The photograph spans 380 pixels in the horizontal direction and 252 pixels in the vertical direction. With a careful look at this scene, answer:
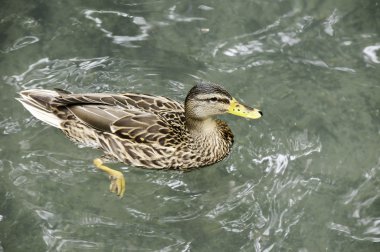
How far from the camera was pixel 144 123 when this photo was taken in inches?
220

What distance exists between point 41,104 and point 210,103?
1558 millimetres

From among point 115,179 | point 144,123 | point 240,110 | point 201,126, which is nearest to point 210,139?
point 201,126

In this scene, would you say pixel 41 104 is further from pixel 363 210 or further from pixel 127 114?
pixel 363 210

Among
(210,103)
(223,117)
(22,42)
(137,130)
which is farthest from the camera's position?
(22,42)

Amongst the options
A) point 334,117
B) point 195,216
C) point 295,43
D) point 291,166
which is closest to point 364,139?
point 334,117

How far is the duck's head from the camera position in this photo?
5.41m

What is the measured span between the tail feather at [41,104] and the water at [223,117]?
28cm

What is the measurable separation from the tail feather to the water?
0.28 metres

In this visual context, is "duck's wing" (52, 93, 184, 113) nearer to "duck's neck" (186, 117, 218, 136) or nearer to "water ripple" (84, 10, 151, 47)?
"duck's neck" (186, 117, 218, 136)

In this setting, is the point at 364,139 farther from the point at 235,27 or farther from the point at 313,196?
the point at 235,27

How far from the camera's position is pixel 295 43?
267 inches

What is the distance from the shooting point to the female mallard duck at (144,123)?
218 inches

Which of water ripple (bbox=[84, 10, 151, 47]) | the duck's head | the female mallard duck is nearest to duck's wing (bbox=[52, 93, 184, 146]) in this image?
the female mallard duck

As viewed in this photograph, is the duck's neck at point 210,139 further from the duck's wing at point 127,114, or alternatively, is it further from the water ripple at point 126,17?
the water ripple at point 126,17
